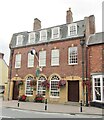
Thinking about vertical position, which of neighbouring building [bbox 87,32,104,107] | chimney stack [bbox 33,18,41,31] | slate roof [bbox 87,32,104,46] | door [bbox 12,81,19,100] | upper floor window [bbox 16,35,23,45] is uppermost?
chimney stack [bbox 33,18,41,31]

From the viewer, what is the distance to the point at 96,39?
20.1 metres

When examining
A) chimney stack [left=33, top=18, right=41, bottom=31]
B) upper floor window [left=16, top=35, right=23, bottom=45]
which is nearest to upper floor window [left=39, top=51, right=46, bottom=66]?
upper floor window [left=16, top=35, right=23, bottom=45]

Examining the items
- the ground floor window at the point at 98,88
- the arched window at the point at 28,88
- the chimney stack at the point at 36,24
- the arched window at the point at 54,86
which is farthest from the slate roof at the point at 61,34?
the ground floor window at the point at 98,88

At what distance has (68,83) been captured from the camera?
21062mm

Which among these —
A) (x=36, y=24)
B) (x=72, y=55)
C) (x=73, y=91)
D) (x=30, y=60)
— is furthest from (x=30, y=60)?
(x=73, y=91)

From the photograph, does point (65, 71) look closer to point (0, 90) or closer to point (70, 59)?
point (70, 59)

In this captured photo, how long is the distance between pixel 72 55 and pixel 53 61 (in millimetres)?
2545

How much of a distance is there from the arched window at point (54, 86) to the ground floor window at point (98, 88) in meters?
4.49

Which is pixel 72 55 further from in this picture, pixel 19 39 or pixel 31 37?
pixel 19 39

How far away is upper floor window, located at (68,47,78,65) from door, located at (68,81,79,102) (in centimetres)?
226

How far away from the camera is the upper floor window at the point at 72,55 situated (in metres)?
21.0

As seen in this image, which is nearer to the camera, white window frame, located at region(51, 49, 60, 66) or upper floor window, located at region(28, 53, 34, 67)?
white window frame, located at region(51, 49, 60, 66)

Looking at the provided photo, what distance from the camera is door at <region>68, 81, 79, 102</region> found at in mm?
20464

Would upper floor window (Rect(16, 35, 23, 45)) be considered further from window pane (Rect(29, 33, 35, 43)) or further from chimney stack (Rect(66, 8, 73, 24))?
chimney stack (Rect(66, 8, 73, 24))
